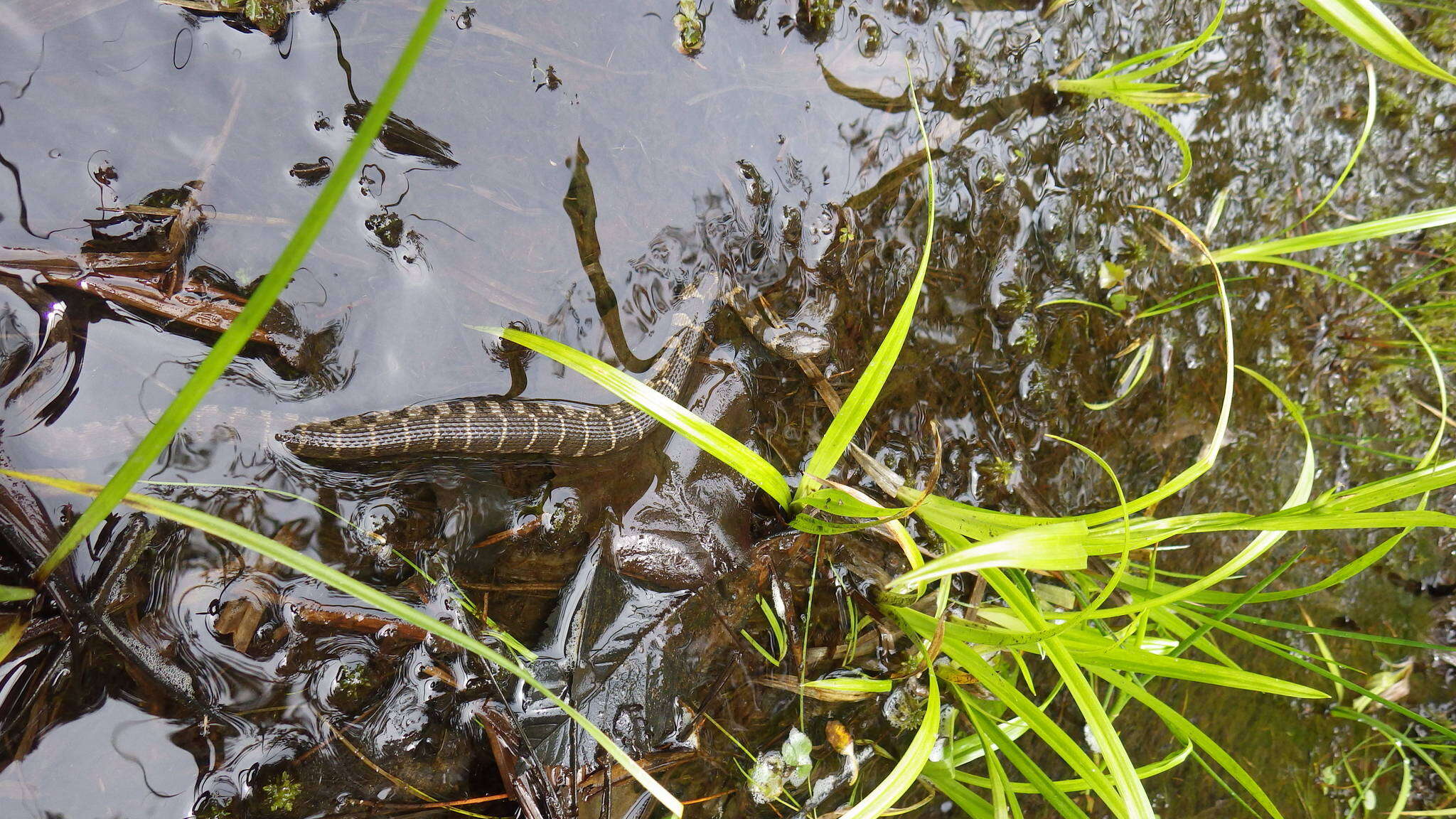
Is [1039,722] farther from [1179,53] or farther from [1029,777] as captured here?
[1179,53]

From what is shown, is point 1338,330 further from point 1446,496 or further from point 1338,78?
point 1446,496

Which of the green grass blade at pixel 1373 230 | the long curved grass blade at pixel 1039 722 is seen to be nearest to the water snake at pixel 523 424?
the long curved grass blade at pixel 1039 722

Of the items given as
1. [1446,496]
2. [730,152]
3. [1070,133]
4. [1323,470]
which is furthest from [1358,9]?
[1446,496]

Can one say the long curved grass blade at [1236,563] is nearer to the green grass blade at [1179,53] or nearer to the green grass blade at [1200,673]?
the green grass blade at [1200,673]

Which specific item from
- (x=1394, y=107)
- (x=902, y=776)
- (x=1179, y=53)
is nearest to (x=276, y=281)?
(x=902, y=776)

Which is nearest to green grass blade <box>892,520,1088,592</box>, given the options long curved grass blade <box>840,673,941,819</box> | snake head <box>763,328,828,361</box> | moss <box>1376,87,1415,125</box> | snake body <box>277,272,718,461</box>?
long curved grass blade <box>840,673,941,819</box>
